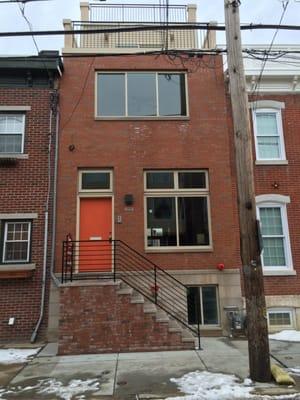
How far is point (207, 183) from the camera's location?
12.2 metres

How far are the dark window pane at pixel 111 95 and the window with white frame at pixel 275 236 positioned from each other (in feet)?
17.9

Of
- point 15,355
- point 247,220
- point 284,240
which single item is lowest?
point 15,355

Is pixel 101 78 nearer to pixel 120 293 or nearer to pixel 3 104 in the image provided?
pixel 3 104

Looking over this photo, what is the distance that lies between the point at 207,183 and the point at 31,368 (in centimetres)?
714

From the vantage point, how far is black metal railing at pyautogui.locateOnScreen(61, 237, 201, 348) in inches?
432

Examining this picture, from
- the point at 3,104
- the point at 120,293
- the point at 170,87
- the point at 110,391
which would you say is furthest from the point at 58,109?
the point at 110,391

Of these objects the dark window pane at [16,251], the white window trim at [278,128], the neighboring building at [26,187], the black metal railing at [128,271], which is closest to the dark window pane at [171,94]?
the white window trim at [278,128]

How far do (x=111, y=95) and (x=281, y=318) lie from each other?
8.62m

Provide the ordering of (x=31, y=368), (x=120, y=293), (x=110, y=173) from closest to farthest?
(x=31, y=368)
(x=120, y=293)
(x=110, y=173)

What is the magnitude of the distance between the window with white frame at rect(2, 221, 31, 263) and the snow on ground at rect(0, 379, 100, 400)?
4.96 m

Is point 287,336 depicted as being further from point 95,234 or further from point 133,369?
point 95,234

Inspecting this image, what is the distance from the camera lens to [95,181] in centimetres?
1205

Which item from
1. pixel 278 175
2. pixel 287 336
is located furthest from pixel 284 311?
pixel 278 175

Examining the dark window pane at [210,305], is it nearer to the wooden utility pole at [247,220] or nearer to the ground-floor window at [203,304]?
the ground-floor window at [203,304]
